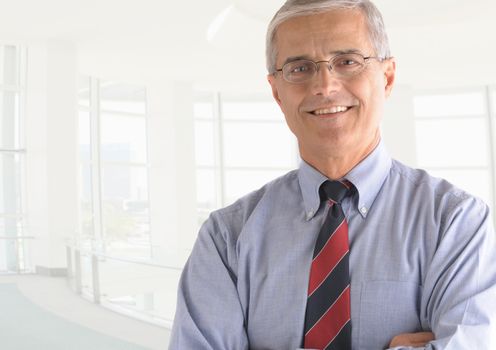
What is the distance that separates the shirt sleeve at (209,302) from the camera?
77.2 inches

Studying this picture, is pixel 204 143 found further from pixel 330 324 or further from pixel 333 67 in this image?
pixel 330 324

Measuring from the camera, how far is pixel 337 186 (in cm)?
207

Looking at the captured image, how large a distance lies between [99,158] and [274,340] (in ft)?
51.1

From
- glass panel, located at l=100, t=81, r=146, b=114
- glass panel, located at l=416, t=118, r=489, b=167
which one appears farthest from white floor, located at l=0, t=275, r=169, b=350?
glass panel, located at l=416, t=118, r=489, b=167

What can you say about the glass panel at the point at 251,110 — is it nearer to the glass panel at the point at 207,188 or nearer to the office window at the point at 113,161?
the glass panel at the point at 207,188

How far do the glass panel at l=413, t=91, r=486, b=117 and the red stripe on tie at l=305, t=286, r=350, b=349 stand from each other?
19425 millimetres

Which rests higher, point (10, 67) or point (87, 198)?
point (10, 67)

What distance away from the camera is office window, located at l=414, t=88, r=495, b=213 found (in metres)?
19.9

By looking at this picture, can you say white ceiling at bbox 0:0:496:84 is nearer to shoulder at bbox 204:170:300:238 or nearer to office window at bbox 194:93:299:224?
office window at bbox 194:93:299:224

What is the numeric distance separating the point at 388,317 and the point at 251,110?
1888cm

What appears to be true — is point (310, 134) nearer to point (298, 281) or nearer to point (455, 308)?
point (298, 281)

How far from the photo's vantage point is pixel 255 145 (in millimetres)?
20359

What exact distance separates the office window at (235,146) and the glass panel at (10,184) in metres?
6.97

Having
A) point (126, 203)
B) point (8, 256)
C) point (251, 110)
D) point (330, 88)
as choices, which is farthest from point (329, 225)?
point (251, 110)
